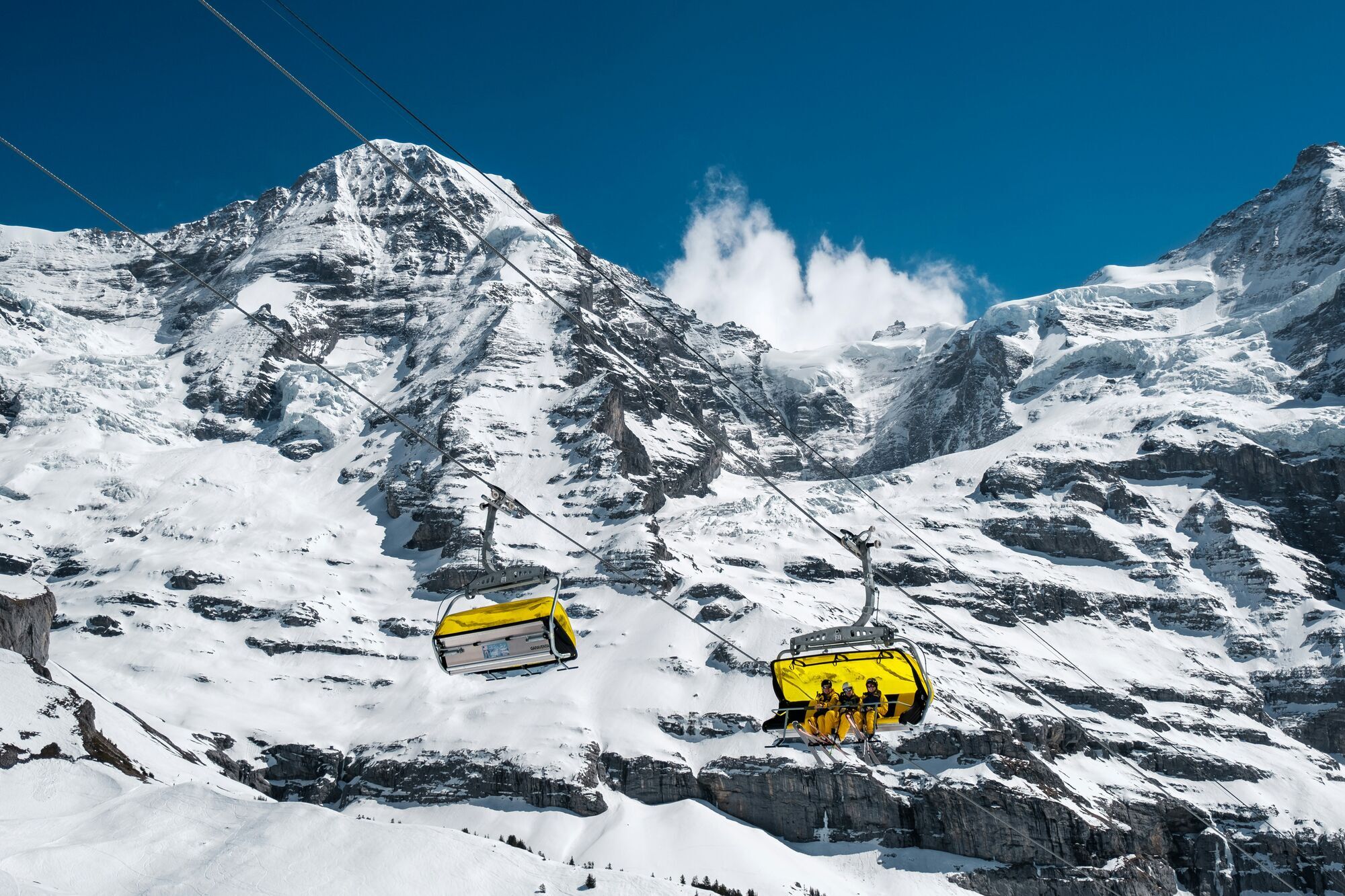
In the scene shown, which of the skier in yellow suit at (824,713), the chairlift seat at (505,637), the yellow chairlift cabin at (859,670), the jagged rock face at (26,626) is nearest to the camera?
the yellow chairlift cabin at (859,670)

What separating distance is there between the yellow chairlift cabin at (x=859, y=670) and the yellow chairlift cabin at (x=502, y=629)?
5.15 meters

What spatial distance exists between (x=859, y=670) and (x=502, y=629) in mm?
8246

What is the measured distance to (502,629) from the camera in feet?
81.4

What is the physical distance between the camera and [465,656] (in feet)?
83.0

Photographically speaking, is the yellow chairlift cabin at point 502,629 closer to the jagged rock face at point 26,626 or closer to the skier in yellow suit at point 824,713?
the skier in yellow suit at point 824,713

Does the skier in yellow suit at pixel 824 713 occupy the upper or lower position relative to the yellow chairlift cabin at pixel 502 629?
lower

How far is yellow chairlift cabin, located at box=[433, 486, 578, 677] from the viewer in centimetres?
2470

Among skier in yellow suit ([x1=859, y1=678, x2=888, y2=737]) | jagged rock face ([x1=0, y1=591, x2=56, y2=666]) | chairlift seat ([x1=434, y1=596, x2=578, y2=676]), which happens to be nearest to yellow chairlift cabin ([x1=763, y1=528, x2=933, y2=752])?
skier in yellow suit ([x1=859, y1=678, x2=888, y2=737])

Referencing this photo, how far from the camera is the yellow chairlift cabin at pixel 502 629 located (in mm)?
24703

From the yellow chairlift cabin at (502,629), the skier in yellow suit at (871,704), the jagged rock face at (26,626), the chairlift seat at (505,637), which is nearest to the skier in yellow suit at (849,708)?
the skier in yellow suit at (871,704)

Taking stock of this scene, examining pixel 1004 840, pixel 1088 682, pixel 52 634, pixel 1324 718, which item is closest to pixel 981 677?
pixel 1088 682

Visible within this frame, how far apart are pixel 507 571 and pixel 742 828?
11753 cm

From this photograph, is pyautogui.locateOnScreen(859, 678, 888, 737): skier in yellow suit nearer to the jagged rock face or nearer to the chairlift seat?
the chairlift seat

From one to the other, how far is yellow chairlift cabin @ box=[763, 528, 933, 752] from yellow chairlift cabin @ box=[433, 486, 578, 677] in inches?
203
